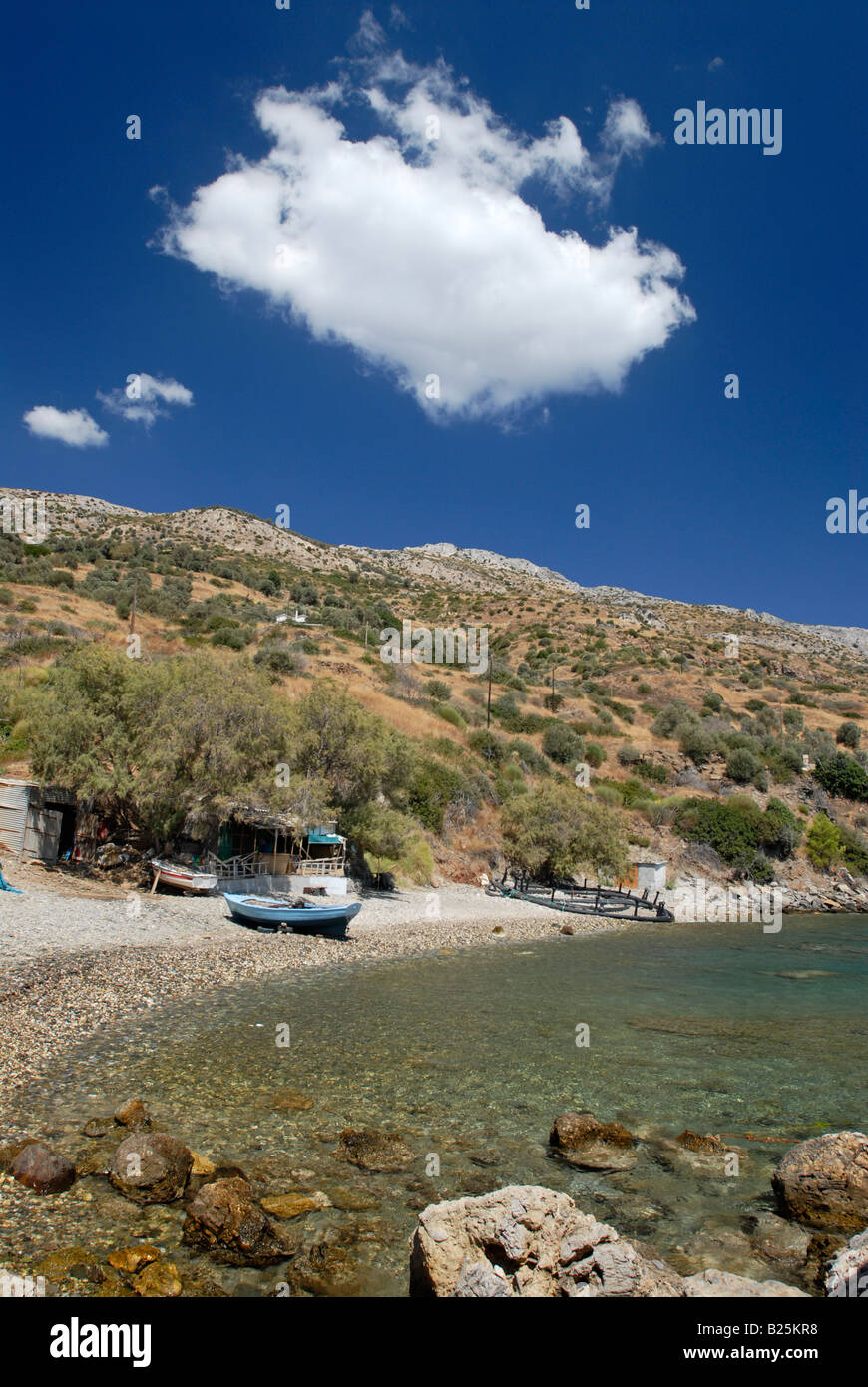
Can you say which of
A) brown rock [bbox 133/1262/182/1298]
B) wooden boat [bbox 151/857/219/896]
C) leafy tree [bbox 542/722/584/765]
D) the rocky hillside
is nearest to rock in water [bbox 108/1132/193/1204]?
brown rock [bbox 133/1262/182/1298]

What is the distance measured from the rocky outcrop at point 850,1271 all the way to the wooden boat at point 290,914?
17667mm

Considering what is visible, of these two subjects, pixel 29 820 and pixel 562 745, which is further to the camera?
pixel 562 745

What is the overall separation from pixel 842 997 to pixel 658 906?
17730mm

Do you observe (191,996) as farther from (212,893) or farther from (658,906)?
(658,906)

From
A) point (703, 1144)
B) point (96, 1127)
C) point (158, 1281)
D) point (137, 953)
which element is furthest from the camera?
point (137, 953)

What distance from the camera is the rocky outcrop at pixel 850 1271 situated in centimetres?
565

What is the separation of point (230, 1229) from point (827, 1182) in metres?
6.22

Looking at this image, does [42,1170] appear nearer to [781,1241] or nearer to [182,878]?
[781,1241]

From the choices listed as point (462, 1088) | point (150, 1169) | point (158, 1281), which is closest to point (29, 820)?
point (462, 1088)

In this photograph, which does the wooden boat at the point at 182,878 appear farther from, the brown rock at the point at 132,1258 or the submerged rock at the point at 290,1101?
the brown rock at the point at 132,1258

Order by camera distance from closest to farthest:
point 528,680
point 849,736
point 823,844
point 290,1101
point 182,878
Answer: point 290,1101, point 182,878, point 823,844, point 849,736, point 528,680

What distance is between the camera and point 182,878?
24406mm

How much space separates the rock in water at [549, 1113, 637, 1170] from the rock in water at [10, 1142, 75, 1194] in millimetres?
5578
